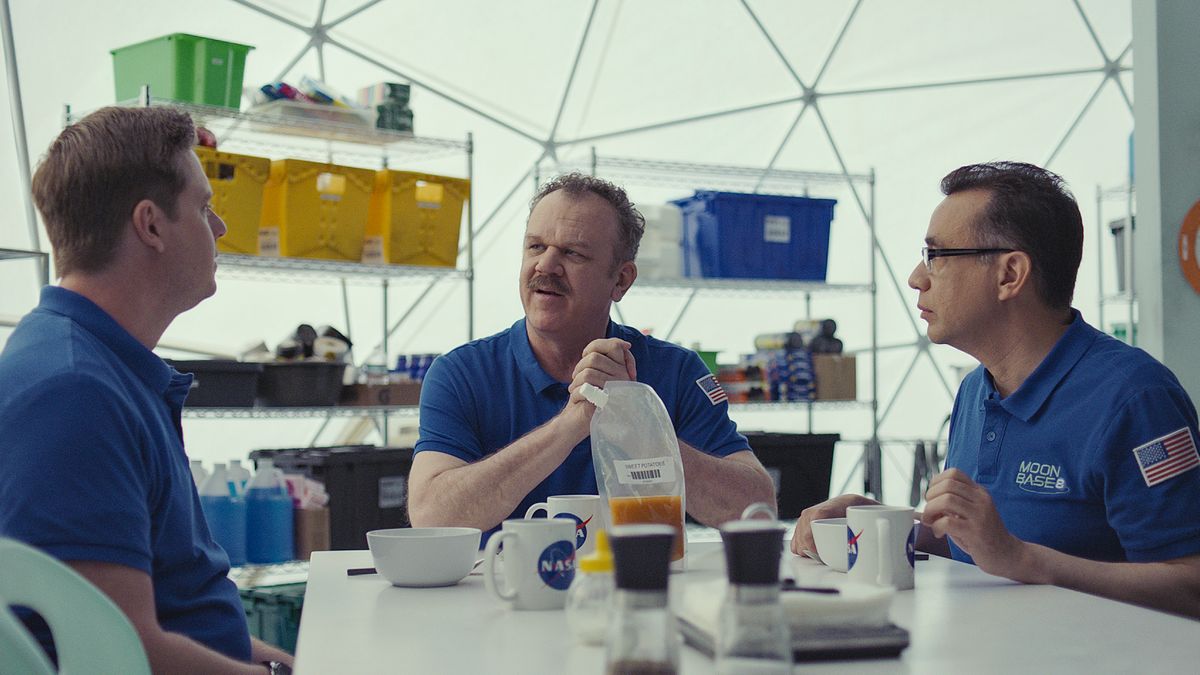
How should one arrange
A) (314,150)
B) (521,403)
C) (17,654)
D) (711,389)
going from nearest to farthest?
(17,654), (521,403), (711,389), (314,150)

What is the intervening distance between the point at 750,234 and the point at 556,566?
436 centimetres

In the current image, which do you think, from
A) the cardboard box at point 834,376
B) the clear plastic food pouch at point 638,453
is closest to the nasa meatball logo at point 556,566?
the clear plastic food pouch at point 638,453

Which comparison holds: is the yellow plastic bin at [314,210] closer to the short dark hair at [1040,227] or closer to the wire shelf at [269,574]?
the wire shelf at [269,574]

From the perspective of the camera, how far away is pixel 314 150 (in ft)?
17.8

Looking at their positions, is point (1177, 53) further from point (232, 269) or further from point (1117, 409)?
point (232, 269)

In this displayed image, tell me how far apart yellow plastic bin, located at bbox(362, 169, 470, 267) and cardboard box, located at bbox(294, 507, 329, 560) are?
107cm

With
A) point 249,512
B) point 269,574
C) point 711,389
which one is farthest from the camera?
point 269,574

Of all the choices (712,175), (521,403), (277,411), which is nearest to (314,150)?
(277,411)

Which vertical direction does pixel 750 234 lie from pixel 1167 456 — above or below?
above

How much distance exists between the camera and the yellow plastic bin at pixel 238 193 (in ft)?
14.6

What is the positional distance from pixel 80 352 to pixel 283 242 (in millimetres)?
3131

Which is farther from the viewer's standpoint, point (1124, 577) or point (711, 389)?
point (711, 389)

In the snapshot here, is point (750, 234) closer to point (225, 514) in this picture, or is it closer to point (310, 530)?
point (310, 530)

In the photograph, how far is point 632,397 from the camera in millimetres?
1990
